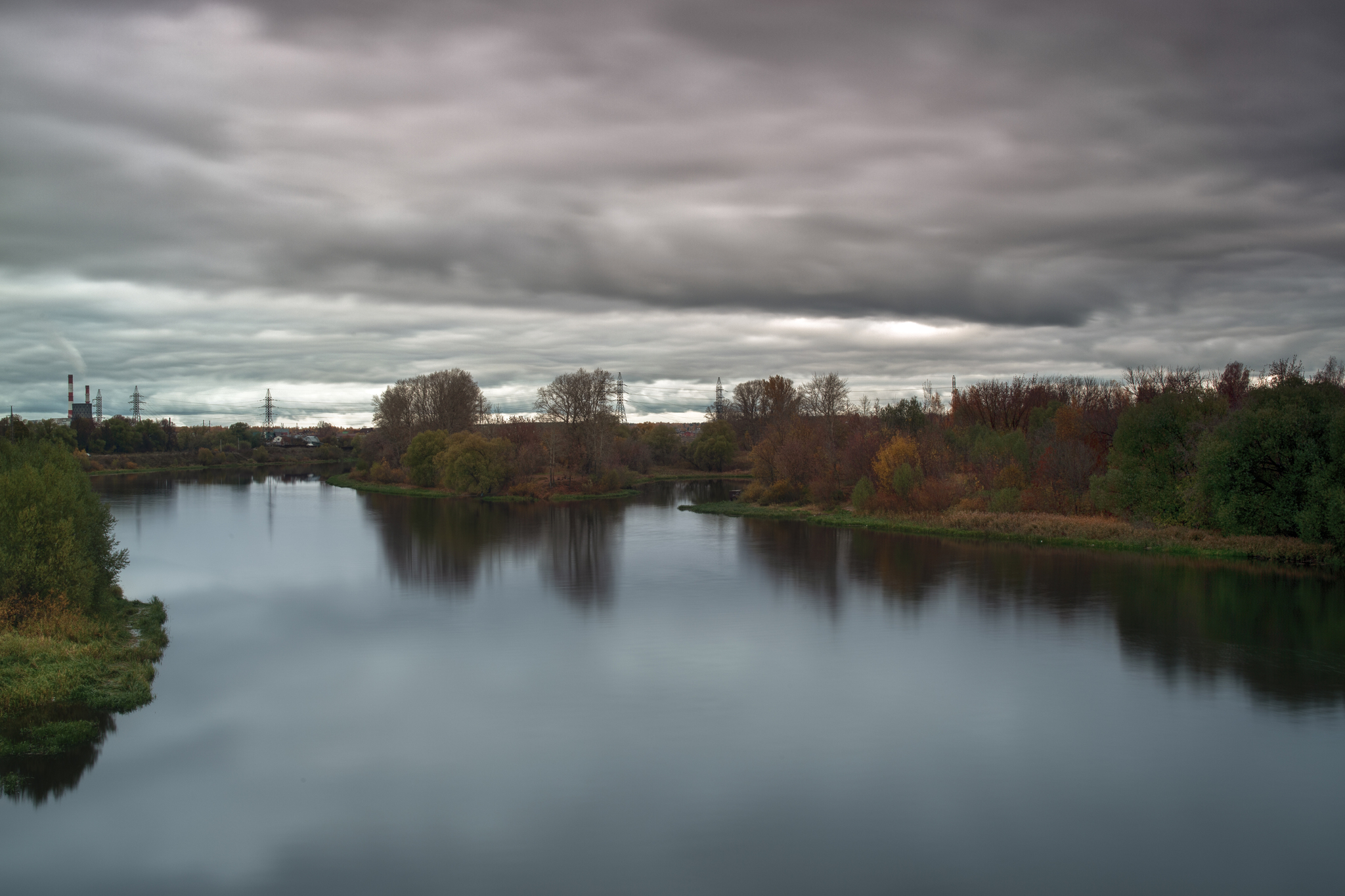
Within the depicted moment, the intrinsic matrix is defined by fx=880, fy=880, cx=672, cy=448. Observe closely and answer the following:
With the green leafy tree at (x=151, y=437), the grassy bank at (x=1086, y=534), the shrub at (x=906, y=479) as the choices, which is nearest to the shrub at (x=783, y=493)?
the grassy bank at (x=1086, y=534)

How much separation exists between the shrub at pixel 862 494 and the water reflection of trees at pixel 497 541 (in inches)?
445

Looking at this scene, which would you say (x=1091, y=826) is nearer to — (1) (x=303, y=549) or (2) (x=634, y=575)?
(2) (x=634, y=575)

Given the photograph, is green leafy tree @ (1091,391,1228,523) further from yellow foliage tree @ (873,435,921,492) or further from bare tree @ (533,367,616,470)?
bare tree @ (533,367,616,470)

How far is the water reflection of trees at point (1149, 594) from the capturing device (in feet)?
53.8

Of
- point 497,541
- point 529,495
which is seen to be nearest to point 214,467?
point 529,495

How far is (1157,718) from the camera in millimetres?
13547

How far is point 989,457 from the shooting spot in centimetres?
4116

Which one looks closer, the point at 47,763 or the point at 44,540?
the point at 47,763

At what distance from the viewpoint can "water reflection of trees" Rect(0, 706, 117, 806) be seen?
35.3ft

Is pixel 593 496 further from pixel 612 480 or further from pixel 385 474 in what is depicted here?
pixel 385 474

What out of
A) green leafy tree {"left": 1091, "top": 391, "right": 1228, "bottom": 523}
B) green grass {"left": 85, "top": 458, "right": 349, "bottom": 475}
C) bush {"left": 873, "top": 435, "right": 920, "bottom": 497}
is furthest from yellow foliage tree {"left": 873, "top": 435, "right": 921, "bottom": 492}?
green grass {"left": 85, "top": 458, "right": 349, "bottom": 475}

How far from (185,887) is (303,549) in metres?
26.2

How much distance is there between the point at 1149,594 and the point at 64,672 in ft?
77.0

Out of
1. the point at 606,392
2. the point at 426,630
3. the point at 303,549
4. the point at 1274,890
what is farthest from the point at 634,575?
the point at 606,392
